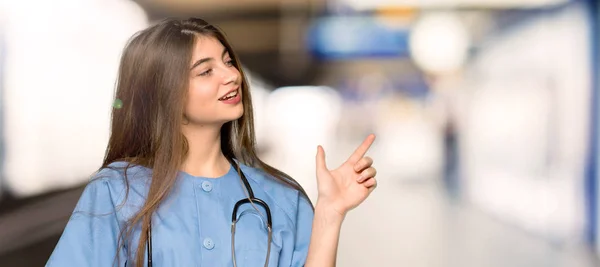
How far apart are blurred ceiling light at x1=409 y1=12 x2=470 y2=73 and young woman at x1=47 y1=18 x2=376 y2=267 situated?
8912mm

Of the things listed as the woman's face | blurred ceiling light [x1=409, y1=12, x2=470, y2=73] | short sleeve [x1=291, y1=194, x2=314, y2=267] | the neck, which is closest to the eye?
the woman's face

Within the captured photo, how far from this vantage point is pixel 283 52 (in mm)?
10258

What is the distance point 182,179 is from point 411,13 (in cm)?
923

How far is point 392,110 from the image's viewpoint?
11.7 m

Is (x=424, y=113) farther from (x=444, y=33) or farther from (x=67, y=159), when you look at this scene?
(x=67, y=159)

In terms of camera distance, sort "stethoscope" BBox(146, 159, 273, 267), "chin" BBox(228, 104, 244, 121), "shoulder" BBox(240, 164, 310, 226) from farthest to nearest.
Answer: "shoulder" BBox(240, 164, 310, 226) < "chin" BBox(228, 104, 244, 121) < "stethoscope" BBox(146, 159, 273, 267)

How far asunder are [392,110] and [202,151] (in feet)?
32.7

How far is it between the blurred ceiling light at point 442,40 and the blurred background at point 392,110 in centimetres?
2

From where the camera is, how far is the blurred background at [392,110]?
377 cm

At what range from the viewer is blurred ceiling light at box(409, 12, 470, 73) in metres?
10.4

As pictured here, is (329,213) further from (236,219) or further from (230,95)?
(230,95)

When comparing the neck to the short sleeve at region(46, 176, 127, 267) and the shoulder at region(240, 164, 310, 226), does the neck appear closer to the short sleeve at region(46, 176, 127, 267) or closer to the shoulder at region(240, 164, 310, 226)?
the shoulder at region(240, 164, 310, 226)

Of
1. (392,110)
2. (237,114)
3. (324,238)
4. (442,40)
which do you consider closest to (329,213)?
(324,238)

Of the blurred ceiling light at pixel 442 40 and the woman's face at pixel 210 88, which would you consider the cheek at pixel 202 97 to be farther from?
the blurred ceiling light at pixel 442 40
